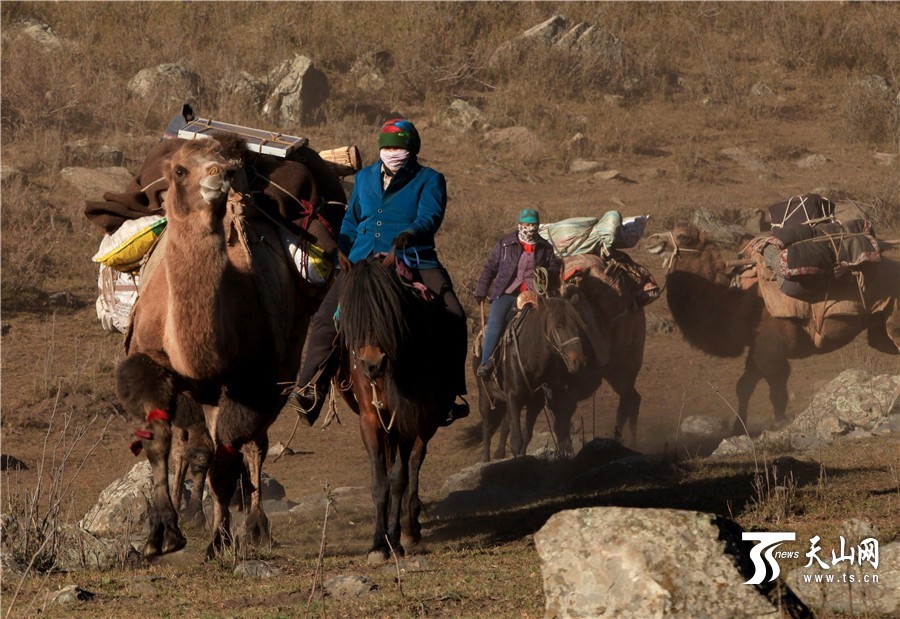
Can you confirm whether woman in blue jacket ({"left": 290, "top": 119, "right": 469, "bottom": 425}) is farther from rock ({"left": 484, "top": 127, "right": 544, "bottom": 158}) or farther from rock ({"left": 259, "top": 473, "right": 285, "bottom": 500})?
rock ({"left": 484, "top": 127, "right": 544, "bottom": 158})

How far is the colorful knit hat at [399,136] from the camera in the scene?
894 centimetres

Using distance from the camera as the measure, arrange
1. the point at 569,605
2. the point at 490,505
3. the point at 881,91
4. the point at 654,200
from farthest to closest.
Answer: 1. the point at 881,91
2. the point at 654,200
3. the point at 490,505
4. the point at 569,605

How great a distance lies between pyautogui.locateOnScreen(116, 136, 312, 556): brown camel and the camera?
7.67 m

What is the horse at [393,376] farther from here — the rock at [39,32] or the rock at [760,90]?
the rock at [760,90]

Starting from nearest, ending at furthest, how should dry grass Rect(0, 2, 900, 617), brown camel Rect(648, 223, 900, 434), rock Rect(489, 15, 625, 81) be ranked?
brown camel Rect(648, 223, 900, 434), dry grass Rect(0, 2, 900, 617), rock Rect(489, 15, 625, 81)

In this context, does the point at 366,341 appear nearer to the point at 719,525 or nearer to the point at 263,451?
the point at 263,451

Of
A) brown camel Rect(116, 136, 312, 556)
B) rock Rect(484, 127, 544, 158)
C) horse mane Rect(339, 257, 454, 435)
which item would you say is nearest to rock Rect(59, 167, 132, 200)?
rock Rect(484, 127, 544, 158)

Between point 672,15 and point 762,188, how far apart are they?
7603 millimetres

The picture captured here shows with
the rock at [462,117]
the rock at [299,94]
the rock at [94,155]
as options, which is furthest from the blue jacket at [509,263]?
the rock at [462,117]

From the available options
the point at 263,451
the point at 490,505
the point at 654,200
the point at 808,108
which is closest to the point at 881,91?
the point at 808,108

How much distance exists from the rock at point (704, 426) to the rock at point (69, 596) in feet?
27.1

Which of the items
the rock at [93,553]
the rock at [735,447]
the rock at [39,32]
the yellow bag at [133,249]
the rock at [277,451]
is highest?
the rock at [39,32]

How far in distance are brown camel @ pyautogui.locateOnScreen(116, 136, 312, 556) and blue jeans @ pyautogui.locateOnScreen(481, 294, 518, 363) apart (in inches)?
179

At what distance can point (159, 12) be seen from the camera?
2661cm
